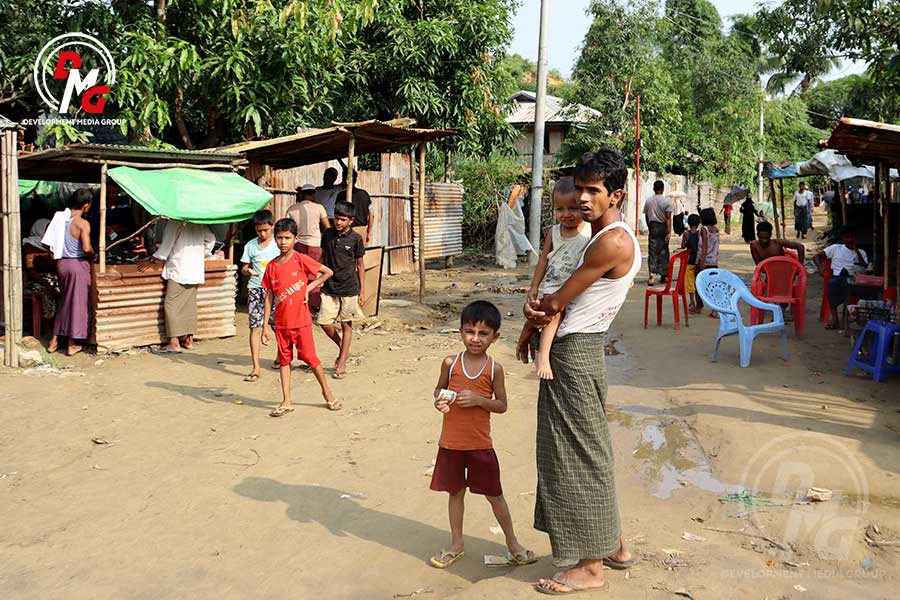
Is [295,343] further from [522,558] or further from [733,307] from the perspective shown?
[733,307]

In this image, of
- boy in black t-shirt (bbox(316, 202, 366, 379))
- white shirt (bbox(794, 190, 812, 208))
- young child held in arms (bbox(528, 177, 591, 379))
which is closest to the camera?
young child held in arms (bbox(528, 177, 591, 379))

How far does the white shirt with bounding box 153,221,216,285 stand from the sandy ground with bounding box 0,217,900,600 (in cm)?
88

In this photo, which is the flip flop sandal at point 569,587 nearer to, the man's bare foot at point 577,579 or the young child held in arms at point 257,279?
the man's bare foot at point 577,579

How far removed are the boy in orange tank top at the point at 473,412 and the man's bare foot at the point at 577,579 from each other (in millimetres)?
354

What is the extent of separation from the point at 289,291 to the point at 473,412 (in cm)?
306

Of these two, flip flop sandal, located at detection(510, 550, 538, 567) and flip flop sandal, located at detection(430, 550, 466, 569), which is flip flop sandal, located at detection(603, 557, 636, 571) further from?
flip flop sandal, located at detection(430, 550, 466, 569)

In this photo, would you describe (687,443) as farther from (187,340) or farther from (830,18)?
(830,18)

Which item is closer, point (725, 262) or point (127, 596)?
point (127, 596)

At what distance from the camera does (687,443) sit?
584 centimetres

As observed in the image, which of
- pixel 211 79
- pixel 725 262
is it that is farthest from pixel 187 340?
pixel 725 262

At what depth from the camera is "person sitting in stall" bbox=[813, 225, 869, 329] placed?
30.6ft

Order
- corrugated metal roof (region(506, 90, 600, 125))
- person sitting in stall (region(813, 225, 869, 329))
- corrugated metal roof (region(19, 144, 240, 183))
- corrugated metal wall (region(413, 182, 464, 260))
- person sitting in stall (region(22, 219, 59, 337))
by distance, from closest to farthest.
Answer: corrugated metal roof (region(19, 144, 240, 183)), person sitting in stall (region(22, 219, 59, 337)), person sitting in stall (region(813, 225, 869, 329)), corrugated metal wall (region(413, 182, 464, 260)), corrugated metal roof (region(506, 90, 600, 125))

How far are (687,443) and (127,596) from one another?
376 centimetres

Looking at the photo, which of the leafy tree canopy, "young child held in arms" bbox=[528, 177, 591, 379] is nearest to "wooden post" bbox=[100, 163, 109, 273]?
the leafy tree canopy
